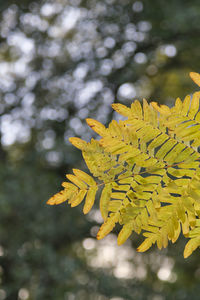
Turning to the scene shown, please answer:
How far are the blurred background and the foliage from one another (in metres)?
4.70

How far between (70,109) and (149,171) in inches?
255

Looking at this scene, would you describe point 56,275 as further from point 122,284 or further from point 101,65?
point 101,65

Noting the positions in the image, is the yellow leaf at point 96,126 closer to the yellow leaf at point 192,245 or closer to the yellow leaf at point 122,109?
the yellow leaf at point 122,109

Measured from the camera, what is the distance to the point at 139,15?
670 cm

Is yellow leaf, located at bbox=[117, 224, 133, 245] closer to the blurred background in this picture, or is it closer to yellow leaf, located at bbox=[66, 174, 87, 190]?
yellow leaf, located at bbox=[66, 174, 87, 190]

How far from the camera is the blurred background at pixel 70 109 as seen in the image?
606cm

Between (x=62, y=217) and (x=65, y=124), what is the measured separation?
5.68ft

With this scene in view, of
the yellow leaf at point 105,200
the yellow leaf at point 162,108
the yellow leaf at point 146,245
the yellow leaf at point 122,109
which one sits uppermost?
the yellow leaf at point 122,109

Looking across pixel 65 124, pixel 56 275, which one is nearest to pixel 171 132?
pixel 56 275

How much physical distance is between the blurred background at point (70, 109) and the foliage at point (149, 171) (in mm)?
4698

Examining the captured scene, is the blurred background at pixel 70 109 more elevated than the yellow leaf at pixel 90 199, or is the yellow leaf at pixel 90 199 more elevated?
the blurred background at pixel 70 109

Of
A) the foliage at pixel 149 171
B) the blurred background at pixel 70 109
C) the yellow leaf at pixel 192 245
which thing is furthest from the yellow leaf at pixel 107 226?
the blurred background at pixel 70 109

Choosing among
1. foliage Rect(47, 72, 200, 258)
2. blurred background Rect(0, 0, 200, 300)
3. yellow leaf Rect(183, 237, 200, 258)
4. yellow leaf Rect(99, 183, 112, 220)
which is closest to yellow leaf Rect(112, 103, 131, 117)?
foliage Rect(47, 72, 200, 258)

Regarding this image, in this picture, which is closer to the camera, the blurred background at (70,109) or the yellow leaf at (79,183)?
the yellow leaf at (79,183)
